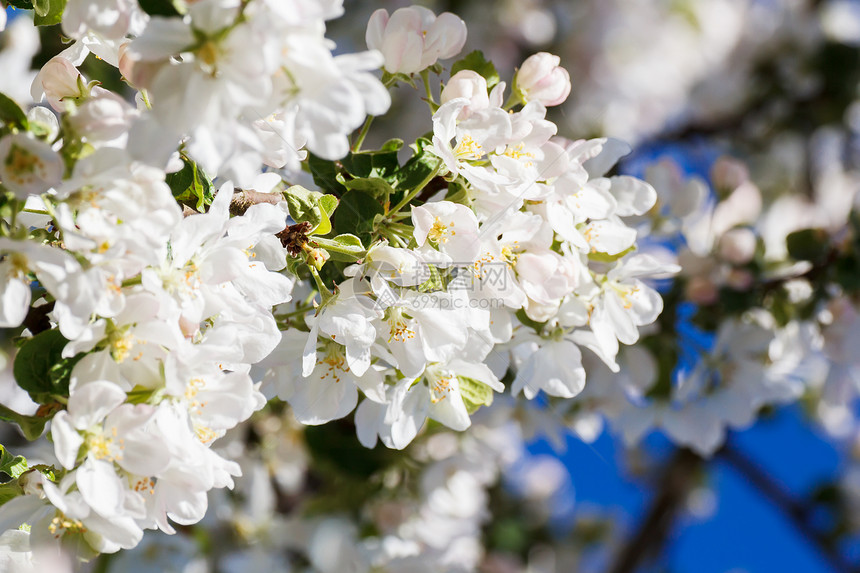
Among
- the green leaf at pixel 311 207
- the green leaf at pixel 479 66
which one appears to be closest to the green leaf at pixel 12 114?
the green leaf at pixel 311 207

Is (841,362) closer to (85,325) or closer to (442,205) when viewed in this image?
(442,205)

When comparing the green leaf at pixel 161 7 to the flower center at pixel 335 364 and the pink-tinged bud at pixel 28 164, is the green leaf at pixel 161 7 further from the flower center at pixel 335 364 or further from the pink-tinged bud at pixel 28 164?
the flower center at pixel 335 364

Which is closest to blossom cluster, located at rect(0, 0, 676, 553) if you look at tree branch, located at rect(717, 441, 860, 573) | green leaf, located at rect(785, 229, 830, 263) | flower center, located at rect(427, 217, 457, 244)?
flower center, located at rect(427, 217, 457, 244)

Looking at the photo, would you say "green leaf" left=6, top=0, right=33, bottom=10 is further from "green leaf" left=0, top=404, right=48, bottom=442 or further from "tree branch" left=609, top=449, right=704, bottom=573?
"tree branch" left=609, top=449, right=704, bottom=573

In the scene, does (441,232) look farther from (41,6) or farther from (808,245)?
(808,245)

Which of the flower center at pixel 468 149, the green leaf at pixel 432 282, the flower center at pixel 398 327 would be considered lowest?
the flower center at pixel 398 327

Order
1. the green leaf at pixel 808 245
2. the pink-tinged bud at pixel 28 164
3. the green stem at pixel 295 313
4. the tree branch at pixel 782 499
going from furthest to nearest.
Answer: the tree branch at pixel 782 499 < the green leaf at pixel 808 245 < the green stem at pixel 295 313 < the pink-tinged bud at pixel 28 164

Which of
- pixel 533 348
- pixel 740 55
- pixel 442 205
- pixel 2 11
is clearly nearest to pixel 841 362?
pixel 533 348
